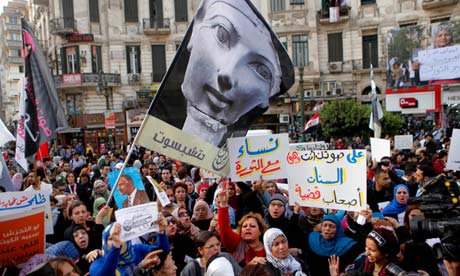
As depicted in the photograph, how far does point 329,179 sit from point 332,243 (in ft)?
2.56

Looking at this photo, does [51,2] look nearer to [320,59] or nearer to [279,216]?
[320,59]

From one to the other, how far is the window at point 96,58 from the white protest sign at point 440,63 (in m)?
20.4

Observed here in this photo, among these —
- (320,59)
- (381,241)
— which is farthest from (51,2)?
(381,241)

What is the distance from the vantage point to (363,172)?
4656 mm

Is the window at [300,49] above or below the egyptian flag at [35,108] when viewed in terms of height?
above

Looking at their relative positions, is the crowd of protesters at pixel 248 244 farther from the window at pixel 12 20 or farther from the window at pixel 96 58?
the window at pixel 12 20

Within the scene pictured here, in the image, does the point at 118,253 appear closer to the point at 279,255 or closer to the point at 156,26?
the point at 279,255

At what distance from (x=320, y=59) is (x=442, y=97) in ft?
33.4

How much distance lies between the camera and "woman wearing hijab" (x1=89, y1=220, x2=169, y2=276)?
344 cm

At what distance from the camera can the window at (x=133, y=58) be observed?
31.9 meters

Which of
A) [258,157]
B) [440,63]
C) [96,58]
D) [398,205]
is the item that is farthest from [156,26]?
[398,205]

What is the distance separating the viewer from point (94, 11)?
102 ft

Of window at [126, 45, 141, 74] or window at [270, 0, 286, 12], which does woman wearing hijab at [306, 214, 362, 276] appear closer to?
window at [270, 0, 286, 12]

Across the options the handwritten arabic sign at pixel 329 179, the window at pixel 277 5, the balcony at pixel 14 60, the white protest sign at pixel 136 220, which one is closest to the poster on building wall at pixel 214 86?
the handwritten arabic sign at pixel 329 179
